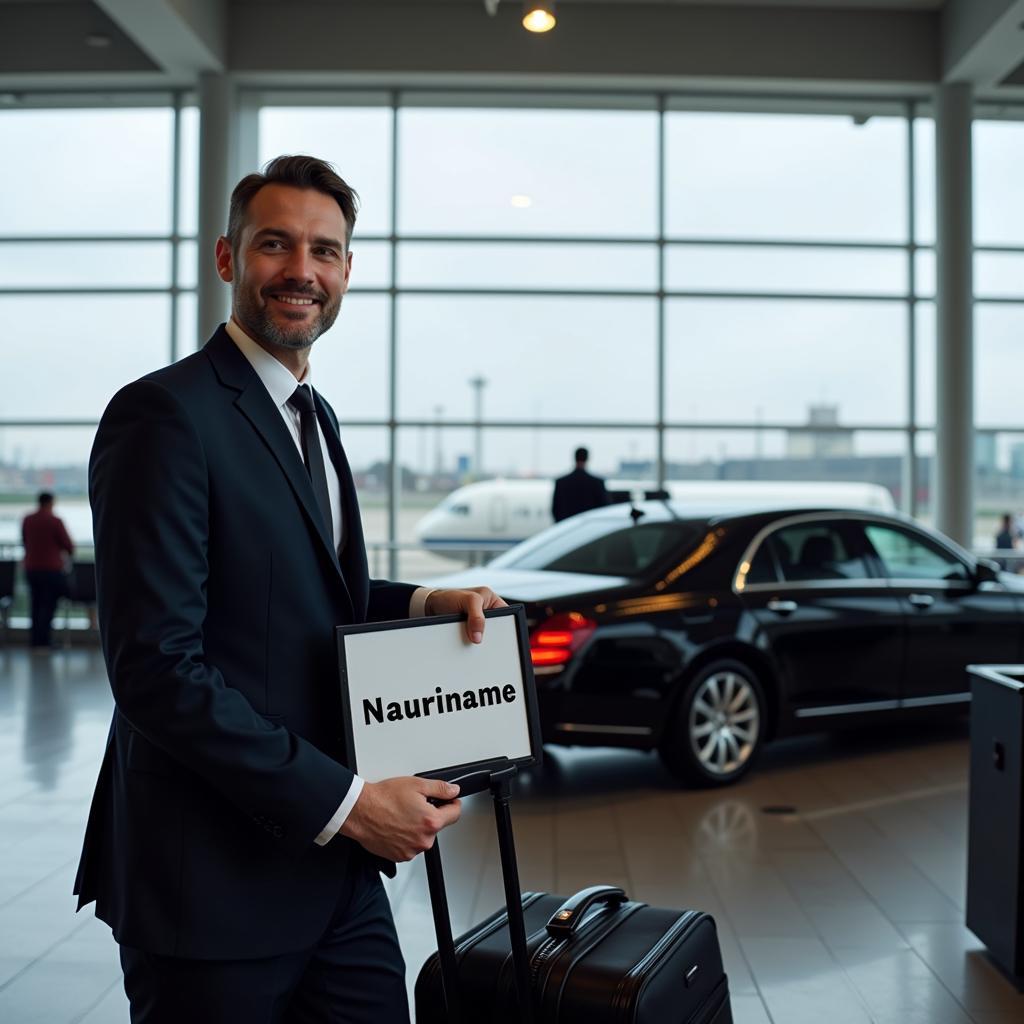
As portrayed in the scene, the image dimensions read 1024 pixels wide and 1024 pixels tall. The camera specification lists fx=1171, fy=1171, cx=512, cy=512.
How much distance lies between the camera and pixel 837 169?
12.7m

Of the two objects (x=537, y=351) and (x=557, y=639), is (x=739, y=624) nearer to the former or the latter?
(x=557, y=639)

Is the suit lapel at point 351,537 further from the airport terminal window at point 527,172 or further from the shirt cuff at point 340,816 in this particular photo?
the airport terminal window at point 527,172

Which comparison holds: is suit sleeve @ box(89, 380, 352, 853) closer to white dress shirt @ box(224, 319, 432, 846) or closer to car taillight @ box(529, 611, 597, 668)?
white dress shirt @ box(224, 319, 432, 846)

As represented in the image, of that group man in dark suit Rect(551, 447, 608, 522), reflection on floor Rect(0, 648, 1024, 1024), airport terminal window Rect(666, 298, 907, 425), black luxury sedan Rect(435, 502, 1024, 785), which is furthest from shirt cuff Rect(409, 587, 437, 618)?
airport terminal window Rect(666, 298, 907, 425)

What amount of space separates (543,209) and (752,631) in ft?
24.7

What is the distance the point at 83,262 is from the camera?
497 inches

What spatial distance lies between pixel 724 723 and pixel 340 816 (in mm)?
4547

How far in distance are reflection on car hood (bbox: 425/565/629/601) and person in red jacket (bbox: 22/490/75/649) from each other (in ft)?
21.3

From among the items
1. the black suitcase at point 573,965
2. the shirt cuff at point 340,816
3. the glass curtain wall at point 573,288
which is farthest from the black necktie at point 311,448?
the glass curtain wall at point 573,288

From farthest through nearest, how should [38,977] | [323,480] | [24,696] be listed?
[24,696] < [38,977] < [323,480]

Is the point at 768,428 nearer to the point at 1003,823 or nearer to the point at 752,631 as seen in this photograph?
the point at 752,631

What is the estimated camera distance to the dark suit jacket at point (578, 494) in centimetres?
1062

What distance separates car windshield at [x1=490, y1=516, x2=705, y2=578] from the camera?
6078 millimetres

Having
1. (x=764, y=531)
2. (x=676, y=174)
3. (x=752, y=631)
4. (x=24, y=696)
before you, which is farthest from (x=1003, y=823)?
(x=676, y=174)
